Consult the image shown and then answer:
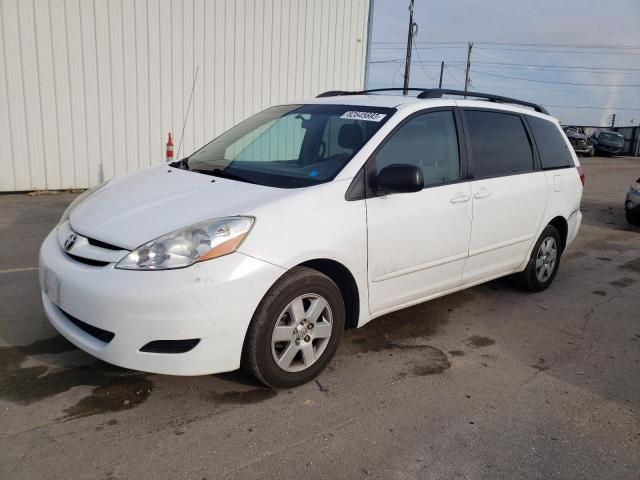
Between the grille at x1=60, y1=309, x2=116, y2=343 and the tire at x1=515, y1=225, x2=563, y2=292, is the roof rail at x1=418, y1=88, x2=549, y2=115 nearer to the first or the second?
the tire at x1=515, y1=225, x2=563, y2=292

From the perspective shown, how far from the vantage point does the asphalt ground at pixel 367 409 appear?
2564 mm

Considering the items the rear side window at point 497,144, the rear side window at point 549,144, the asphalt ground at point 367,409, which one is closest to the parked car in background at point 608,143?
the rear side window at point 549,144

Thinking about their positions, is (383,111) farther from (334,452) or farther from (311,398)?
(334,452)

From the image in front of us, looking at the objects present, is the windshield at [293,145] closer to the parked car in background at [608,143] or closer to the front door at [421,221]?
the front door at [421,221]

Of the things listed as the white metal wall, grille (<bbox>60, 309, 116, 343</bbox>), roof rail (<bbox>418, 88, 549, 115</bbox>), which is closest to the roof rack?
roof rail (<bbox>418, 88, 549, 115</bbox>)

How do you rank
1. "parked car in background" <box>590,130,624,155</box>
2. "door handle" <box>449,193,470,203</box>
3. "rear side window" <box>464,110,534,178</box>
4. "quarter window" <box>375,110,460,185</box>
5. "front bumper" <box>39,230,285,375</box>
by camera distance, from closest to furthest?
"front bumper" <box>39,230,285,375</box> < "quarter window" <box>375,110,460,185</box> < "door handle" <box>449,193,470,203</box> < "rear side window" <box>464,110,534,178</box> < "parked car in background" <box>590,130,624,155</box>

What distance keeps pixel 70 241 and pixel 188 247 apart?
80cm

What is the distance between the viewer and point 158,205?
10.4 ft

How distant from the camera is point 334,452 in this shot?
2.66 metres

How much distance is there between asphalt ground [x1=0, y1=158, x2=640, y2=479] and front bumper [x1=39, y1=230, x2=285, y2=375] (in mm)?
332

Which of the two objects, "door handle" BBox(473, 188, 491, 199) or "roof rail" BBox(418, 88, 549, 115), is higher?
"roof rail" BBox(418, 88, 549, 115)

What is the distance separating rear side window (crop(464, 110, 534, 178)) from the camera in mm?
4277

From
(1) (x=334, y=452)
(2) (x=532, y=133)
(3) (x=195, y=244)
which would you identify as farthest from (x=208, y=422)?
(2) (x=532, y=133)

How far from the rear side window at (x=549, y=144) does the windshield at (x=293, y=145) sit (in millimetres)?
1955
